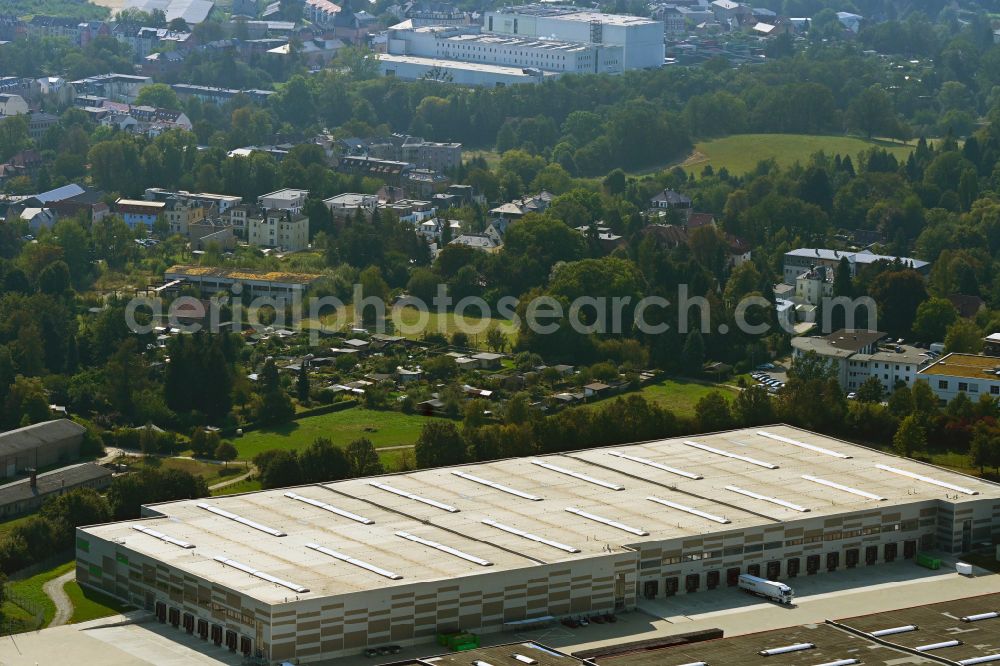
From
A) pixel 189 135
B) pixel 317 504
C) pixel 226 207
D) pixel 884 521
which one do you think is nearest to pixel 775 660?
pixel 884 521

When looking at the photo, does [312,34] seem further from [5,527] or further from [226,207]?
[5,527]

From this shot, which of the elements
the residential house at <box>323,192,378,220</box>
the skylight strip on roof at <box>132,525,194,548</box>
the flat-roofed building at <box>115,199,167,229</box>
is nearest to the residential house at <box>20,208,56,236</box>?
the flat-roofed building at <box>115,199,167,229</box>

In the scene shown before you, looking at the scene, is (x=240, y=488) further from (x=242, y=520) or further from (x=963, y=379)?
(x=963, y=379)

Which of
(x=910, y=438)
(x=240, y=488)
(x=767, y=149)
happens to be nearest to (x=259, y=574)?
(x=240, y=488)

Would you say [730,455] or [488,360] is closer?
[730,455]

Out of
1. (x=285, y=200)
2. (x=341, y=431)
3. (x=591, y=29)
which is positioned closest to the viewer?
(x=341, y=431)

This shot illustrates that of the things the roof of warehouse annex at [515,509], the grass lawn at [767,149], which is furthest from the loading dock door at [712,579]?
the grass lawn at [767,149]
